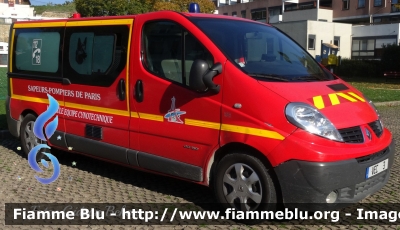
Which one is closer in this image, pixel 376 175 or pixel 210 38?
pixel 376 175

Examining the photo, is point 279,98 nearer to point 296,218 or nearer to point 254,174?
point 254,174

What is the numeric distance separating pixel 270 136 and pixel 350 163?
2.43 feet

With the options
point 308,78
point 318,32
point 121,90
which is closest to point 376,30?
point 318,32

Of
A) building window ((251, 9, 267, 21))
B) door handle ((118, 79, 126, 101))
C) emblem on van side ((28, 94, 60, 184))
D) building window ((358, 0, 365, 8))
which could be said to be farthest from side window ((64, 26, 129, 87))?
building window ((251, 9, 267, 21))

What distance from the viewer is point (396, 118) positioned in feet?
40.5

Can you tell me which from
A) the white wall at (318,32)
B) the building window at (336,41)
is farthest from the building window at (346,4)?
the building window at (336,41)

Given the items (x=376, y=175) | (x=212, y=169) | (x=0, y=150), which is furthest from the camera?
(x=0, y=150)

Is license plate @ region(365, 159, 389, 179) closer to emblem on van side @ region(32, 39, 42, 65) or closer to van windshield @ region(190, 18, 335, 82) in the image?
van windshield @ region(190, 18, 335, 82)

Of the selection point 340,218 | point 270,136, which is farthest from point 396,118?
point 270,136

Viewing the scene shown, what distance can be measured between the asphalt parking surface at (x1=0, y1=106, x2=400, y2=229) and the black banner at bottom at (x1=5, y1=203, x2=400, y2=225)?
0.31ft

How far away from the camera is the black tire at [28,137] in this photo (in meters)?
7.16

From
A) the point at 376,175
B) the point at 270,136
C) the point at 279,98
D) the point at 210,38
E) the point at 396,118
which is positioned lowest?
the point at 396,118

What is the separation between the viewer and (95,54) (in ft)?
19.9

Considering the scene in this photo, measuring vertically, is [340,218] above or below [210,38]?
below
